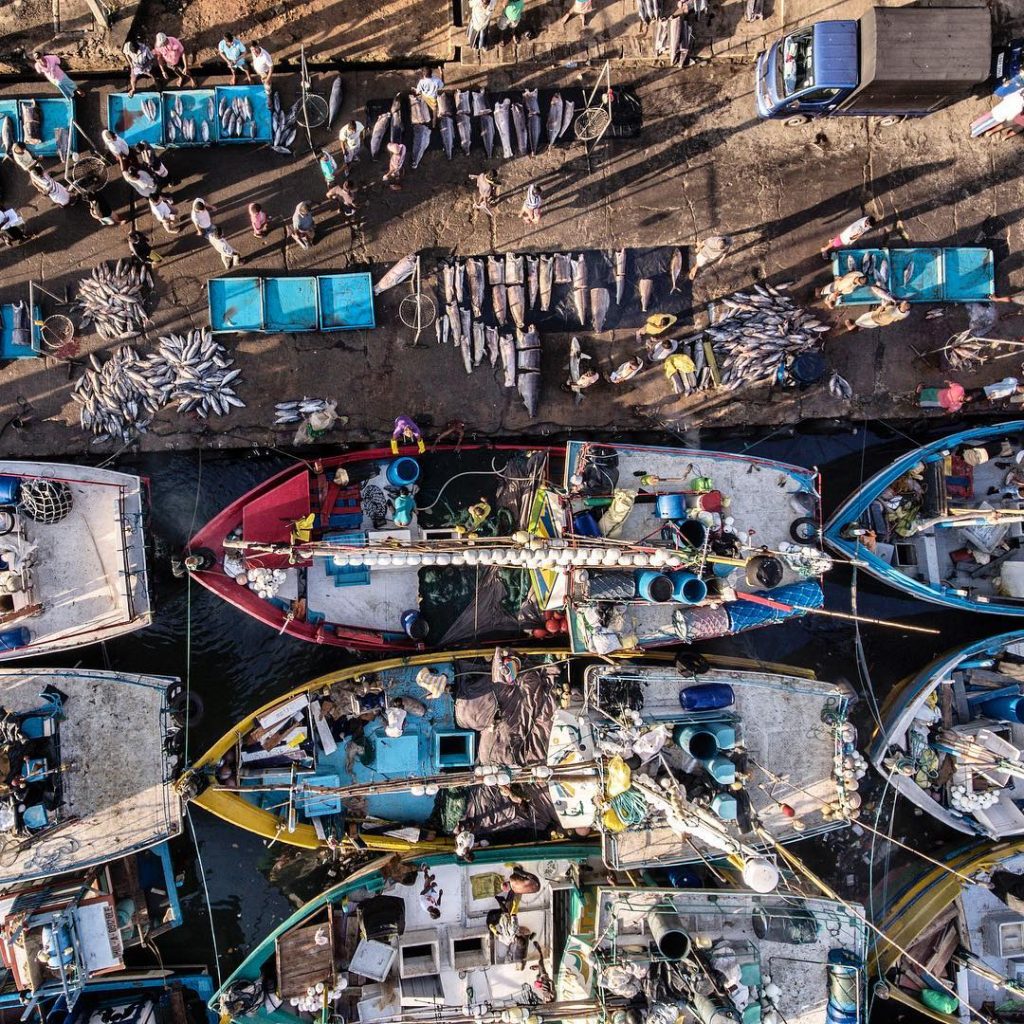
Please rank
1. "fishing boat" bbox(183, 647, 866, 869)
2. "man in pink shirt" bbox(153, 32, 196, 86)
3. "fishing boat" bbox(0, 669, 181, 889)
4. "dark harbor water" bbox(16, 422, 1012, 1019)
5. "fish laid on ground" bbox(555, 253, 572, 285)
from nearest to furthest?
"fishing boat" bbox(0, 669, 181, 889), "fishing boat" bbox(183, 647, 866, 869), "man in pink shirt" bbox(153, 32, 196, 86), "fish laid on ground" bbox(555, 253, 572, 285), "dark harbor water" bbox(16, 422, 1012, 1019)

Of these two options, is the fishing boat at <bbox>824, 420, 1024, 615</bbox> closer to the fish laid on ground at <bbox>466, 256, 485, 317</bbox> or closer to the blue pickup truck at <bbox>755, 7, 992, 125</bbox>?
the blue pickup truck at <bbox>755, 7, 992, 125</bbox>

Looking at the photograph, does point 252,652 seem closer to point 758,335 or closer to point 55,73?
point 55,73

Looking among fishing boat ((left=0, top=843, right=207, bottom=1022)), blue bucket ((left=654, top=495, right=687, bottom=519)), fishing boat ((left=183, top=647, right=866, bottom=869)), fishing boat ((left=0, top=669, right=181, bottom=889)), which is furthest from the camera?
blue bucket ((left=654, top=495, right=687, bottom=519))

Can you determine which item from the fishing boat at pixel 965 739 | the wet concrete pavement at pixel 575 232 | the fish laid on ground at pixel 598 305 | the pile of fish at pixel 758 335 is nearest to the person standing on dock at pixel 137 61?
the wet concrete pavement at pixel 575 232

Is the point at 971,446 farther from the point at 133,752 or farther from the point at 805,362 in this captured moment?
the point at 133,752

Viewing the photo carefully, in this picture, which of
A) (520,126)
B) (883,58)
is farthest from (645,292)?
(883,58)

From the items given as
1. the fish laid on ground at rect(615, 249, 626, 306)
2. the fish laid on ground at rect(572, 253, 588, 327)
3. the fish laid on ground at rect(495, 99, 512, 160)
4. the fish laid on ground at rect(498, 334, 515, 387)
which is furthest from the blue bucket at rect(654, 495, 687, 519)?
the fish laid on ground at rect(495, 99, 512, 160)

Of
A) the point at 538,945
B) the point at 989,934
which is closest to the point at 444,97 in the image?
the point at 538,945

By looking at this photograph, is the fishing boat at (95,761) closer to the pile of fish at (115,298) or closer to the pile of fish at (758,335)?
the pile of fish at (115,298)
